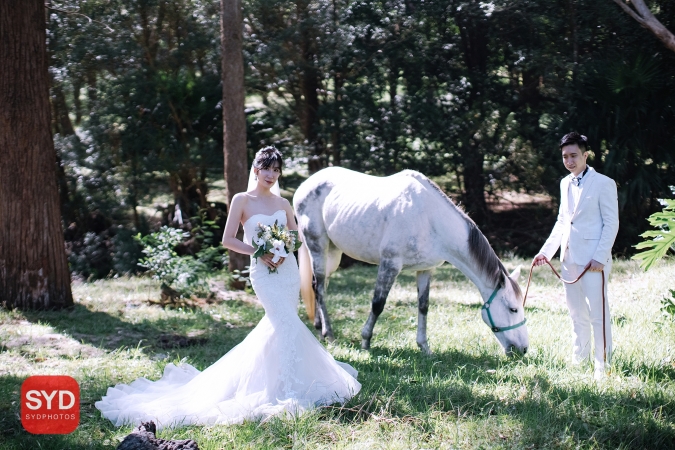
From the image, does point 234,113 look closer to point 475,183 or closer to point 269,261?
point 269,261

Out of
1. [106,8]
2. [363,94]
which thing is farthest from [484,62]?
[106,8]

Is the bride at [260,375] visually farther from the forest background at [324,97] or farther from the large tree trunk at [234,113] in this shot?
the forest background at [324,97]

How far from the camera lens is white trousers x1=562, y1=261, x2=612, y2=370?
5.46 metres

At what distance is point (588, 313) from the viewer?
5809 millimetres

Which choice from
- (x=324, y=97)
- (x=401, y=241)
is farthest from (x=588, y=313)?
(x=324, y=97)

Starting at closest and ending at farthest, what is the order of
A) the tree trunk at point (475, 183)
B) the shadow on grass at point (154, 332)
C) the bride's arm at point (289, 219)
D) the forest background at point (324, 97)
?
the bride's arm at point (289, 219), the shadow on grass at point (154, 332), the forest background at point (324, 97), the tree trunk at point (475, 183)

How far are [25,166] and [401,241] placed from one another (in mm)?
5135

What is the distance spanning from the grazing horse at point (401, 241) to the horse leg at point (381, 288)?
0.01 m

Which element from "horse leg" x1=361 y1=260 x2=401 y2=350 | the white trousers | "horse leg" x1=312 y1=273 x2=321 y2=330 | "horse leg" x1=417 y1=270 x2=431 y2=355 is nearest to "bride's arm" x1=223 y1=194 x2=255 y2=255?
"horse leg" x1=361 y1=260 x2=401 y2=350

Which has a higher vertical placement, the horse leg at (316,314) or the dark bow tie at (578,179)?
the dark bow tie at (578,179)

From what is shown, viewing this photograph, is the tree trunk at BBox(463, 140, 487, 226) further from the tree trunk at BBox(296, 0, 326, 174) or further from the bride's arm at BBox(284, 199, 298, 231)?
the bride's arm at BBox(284, 199, 298, 231)

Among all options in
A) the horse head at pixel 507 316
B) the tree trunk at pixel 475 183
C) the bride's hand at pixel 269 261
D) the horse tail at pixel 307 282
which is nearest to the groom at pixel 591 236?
the horse head at pixel 507 316

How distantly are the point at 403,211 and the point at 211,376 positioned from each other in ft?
9.15

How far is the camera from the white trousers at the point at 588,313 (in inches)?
215
